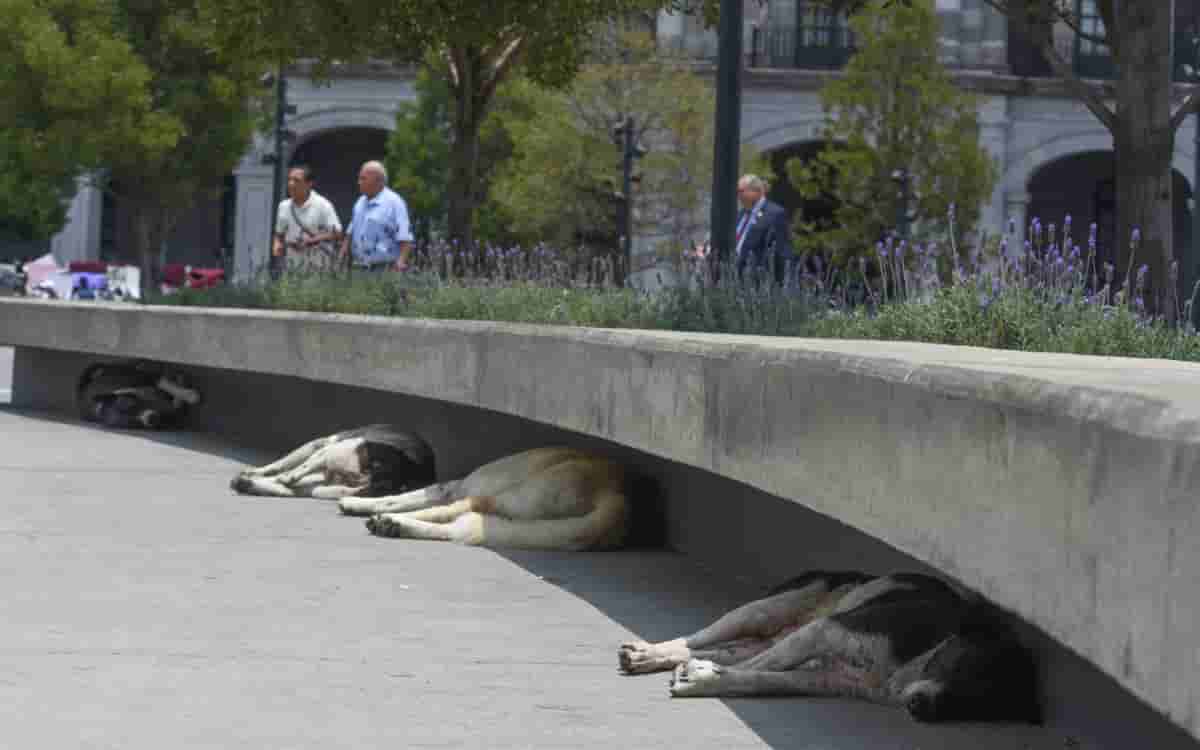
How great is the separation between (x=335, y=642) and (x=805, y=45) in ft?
171

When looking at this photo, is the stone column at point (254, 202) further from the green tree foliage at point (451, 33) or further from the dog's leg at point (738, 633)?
the dog's leg at point (738, 633)

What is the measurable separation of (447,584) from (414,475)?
9.03 ft

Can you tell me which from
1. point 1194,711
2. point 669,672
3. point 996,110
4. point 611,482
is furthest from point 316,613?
point 996,110

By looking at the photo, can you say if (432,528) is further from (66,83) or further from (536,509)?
(66,83)

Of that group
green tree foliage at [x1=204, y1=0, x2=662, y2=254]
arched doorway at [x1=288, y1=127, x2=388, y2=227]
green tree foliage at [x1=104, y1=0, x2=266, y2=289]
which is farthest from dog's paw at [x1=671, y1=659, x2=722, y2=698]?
arched doorway at [x1=288, y1=127, x2=388, y2=227]

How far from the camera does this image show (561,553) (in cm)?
952

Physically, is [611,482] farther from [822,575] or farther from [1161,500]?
[1161,500]

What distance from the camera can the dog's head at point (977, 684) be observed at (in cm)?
587

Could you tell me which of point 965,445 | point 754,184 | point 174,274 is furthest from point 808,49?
point 965,445

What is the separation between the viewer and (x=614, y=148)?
169 feet

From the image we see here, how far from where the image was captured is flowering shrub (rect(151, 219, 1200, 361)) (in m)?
9.49

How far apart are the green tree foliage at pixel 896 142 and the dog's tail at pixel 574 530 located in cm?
3699

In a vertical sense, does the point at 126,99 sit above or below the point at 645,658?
above

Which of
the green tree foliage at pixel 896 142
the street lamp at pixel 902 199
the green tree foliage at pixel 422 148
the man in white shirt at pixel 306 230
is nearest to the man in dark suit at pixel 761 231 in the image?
the man in white shirt at pixel 306 230
